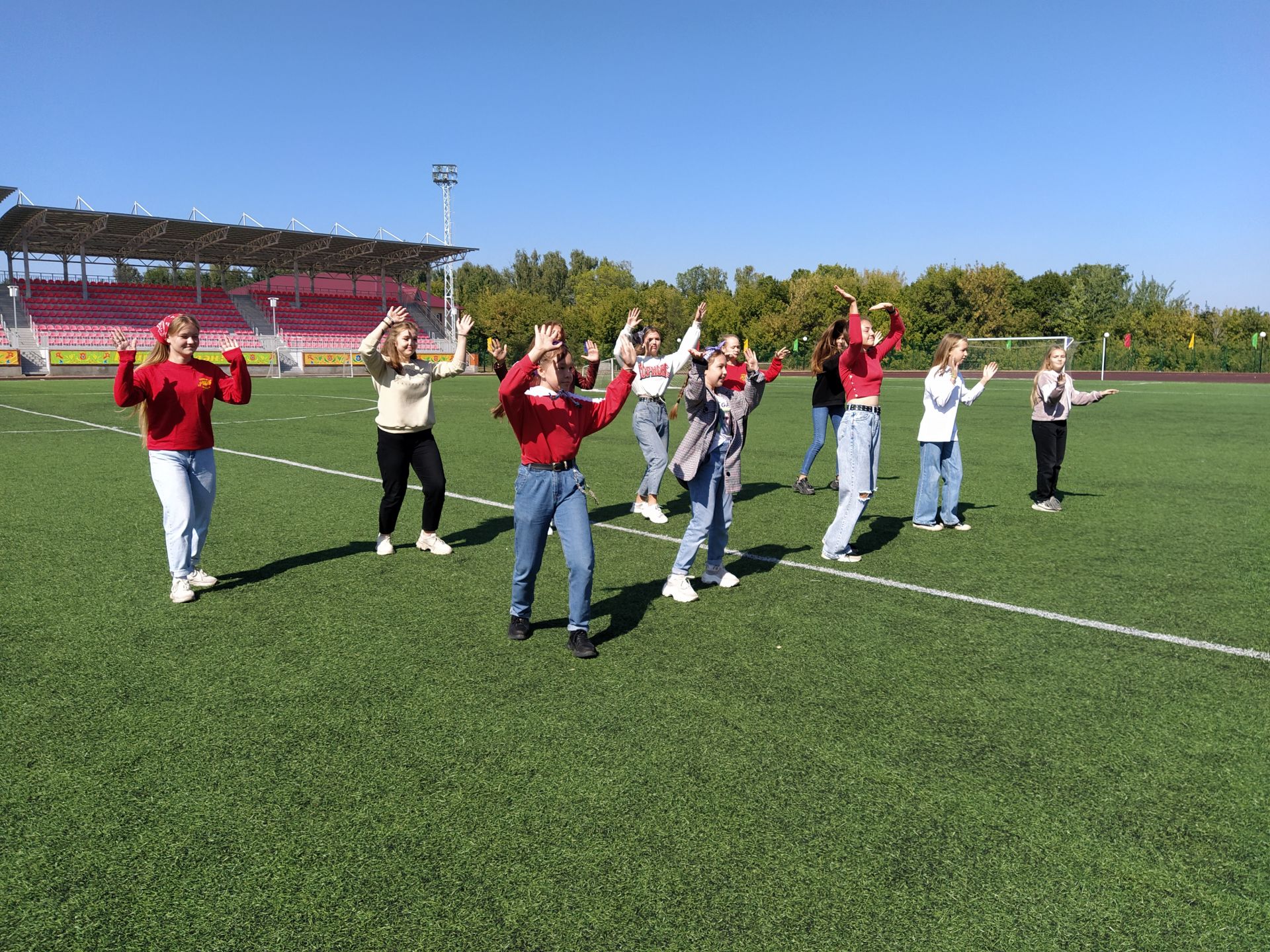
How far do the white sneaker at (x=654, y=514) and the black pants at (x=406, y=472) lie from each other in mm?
2370

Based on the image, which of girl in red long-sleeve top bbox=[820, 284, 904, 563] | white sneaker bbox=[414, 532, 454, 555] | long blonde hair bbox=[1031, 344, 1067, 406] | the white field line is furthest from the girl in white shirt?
white sneaker bbox=[414, 532, 454, 555]

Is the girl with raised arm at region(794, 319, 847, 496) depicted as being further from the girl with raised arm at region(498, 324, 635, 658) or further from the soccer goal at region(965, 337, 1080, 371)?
the soccer goal at region(965, 337, 1080, 371)

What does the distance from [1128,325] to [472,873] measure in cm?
8438

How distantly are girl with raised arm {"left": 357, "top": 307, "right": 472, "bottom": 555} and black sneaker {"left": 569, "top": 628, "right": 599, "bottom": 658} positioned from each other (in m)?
2.58

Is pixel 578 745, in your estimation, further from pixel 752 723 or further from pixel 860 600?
pixel 860 600

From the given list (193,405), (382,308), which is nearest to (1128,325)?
(382,308)

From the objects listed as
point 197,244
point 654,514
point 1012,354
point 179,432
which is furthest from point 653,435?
point 197,244

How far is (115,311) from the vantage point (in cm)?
5397

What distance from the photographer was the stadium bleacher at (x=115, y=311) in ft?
164

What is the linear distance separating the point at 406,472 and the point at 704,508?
9.47ft

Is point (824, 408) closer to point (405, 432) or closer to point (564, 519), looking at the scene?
point (405, 432)

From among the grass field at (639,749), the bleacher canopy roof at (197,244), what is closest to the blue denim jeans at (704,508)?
the grass field at (639,749)

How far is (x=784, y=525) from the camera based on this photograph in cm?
845

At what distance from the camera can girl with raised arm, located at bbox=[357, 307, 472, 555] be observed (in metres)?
7.01
